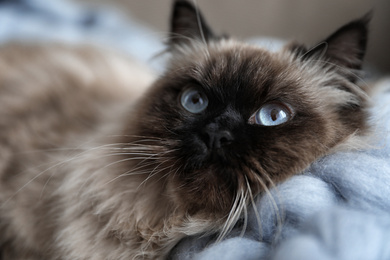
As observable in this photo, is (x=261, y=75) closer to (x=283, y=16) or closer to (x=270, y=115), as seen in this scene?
(x=270, y=115)

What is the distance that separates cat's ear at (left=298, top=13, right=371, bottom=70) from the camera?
95 cm

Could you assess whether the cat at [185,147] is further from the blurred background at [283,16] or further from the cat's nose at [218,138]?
the blurred background at [283,16]

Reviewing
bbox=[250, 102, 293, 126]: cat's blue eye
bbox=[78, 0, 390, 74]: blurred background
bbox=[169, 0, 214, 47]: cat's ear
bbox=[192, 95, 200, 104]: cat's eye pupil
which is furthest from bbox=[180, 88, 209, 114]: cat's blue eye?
bbox=[78, 0, 390, 74]: blurred background

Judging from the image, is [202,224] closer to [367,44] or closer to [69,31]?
[367,44]

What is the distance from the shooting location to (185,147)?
83 centimetres

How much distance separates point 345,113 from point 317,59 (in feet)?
0.56

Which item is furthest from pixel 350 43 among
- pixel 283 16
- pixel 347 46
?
pixel 283 16

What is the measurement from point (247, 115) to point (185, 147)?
0.16 meters

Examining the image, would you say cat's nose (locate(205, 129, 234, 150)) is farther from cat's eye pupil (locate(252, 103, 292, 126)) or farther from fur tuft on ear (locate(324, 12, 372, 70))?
fur tuft on ear (locate(324, 12, 372, 70))

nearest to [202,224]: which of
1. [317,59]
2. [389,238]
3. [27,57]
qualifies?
[389,238]

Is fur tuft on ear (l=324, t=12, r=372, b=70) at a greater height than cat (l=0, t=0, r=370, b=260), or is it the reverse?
fur tuft on ear (l=324, t=12, r=372, b=70)

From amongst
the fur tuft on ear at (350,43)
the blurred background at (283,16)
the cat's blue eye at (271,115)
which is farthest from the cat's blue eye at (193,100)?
the blurred background at (283,16)

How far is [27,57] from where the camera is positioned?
170 centimetres

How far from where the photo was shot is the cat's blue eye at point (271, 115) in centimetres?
86
